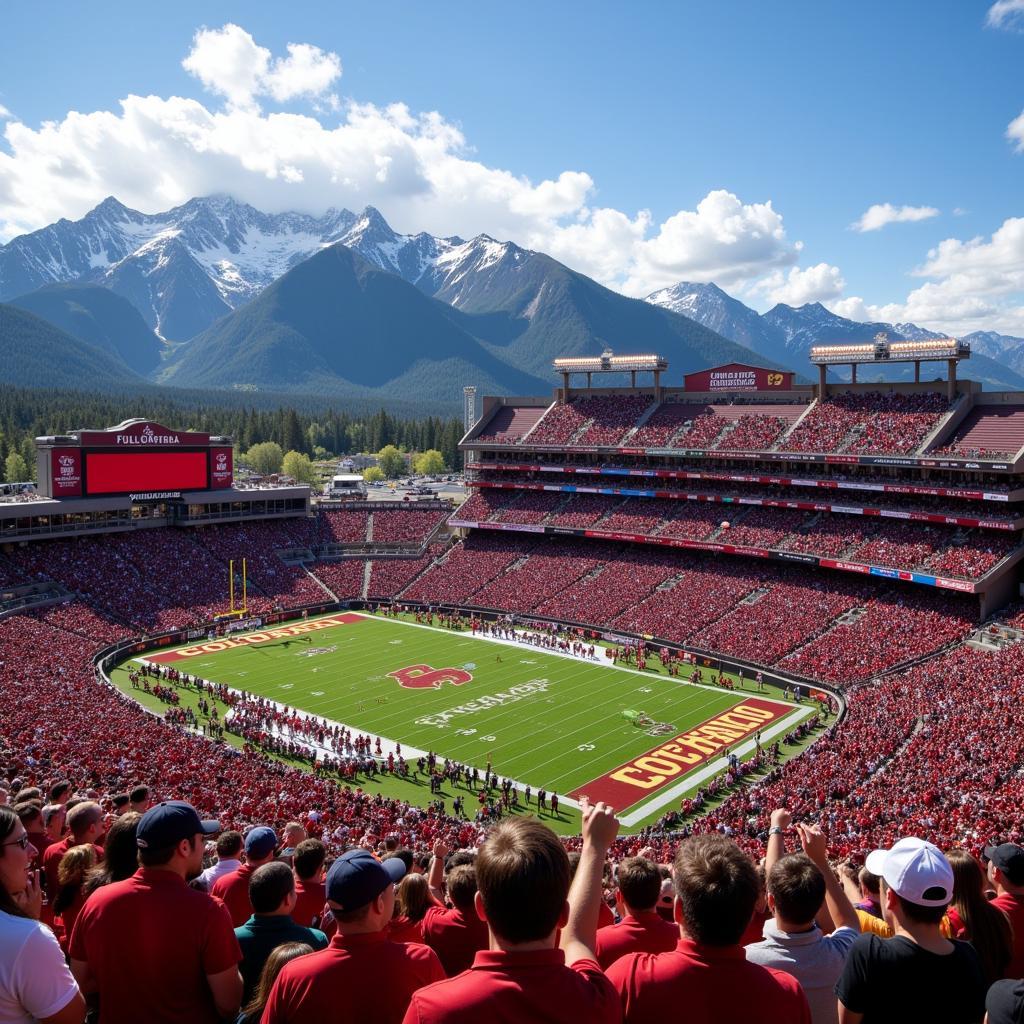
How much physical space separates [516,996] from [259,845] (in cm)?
500

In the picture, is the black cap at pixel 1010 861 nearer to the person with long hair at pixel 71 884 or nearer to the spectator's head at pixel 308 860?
the spectator's head at pixel 308 860

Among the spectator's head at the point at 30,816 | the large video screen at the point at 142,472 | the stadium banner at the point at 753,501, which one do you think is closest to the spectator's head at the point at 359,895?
the spectator's head at the point at 30,816

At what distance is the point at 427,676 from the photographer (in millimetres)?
41938

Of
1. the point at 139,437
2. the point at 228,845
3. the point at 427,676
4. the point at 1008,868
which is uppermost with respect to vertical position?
the point at 139,437

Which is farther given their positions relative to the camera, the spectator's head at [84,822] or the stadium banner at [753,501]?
the stadium banner at [753,501]

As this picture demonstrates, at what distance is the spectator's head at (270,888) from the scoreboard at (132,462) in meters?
54.6

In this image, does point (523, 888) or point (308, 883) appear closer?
point (523, 888)

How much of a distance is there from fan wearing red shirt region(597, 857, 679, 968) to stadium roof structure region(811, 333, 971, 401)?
157 feet

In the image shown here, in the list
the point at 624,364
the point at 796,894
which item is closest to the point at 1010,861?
the point at 796,894

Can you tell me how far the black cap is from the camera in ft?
20.6

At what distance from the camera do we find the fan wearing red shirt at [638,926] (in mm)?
4781

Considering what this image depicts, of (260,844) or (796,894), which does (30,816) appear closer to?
(260,844)

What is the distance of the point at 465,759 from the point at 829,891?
2763cm

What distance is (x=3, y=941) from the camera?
3641 mm
